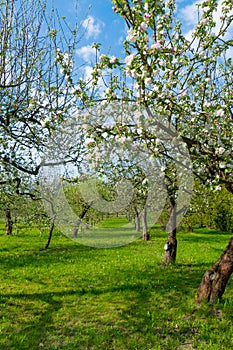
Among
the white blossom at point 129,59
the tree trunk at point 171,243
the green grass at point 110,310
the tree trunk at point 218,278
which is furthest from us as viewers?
the tree trunk at point 171,243

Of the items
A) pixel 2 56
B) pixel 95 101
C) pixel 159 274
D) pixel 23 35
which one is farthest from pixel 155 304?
pixel 23 35

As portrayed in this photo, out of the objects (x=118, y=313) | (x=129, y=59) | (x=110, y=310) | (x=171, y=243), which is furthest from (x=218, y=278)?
(x=129, y=59)

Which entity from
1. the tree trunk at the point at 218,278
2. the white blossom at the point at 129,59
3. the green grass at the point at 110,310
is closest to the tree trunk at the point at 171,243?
the green grass at the point at 110,310

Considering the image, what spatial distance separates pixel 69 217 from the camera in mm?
18688

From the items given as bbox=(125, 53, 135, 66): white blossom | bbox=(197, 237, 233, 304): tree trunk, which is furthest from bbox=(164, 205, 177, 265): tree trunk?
bbox=(125, 53, 135, 66): white blossom

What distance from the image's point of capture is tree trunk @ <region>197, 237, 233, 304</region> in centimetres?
746

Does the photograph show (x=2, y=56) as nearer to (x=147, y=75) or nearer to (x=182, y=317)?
(x=147, y=75)

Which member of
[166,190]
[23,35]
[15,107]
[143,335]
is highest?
[23,35]

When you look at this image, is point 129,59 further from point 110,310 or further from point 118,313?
point 110,310

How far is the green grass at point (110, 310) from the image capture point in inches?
237

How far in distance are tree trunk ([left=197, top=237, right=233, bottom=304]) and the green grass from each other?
0.28m

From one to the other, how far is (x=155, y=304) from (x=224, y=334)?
215 cm

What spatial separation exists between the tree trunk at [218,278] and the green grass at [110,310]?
279 millimetres

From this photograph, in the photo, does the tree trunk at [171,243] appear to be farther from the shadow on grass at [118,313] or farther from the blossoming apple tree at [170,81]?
the blossoming apple tree at [170,81]
